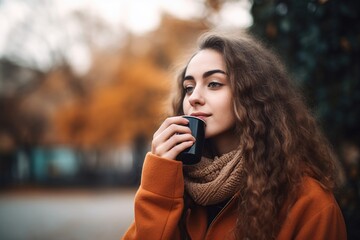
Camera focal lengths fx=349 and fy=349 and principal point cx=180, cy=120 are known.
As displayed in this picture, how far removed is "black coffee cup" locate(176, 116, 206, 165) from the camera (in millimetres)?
2066

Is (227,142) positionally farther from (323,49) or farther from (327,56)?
(327,56)

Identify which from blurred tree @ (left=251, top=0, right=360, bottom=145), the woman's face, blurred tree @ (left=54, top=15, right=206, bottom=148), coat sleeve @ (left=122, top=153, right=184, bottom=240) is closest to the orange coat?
coat sleeve @ (left=122, top=153, right=184, bottom=240)

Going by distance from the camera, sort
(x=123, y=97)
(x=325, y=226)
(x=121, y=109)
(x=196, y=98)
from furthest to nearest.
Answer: (x=121, y=109), (x=123, y=97), (x=196, y=98), (x=325, y=226)

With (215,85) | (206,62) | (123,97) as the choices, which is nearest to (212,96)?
(215,85)

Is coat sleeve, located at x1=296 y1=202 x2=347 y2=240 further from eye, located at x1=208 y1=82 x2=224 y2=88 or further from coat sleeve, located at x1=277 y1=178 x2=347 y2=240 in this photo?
eye, located at x1=208 y1=82 x2=224 y2=88

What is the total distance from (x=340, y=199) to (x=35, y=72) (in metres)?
25.0

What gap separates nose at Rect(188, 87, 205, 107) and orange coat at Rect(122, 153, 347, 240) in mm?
422

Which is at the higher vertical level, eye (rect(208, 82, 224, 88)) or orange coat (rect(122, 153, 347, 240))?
eye (rect(208, 82, 224, 88))

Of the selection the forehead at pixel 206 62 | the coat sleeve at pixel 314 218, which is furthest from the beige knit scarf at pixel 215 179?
the forehead at pixel 206 62

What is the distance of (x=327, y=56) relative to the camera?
3207 millimetres

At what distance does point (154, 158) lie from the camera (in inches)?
83.1

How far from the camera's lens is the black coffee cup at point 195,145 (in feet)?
6.78

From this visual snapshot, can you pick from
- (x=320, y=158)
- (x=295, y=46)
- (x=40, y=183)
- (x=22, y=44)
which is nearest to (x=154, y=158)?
(x=320, y=158)

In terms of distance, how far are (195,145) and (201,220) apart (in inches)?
21.5
